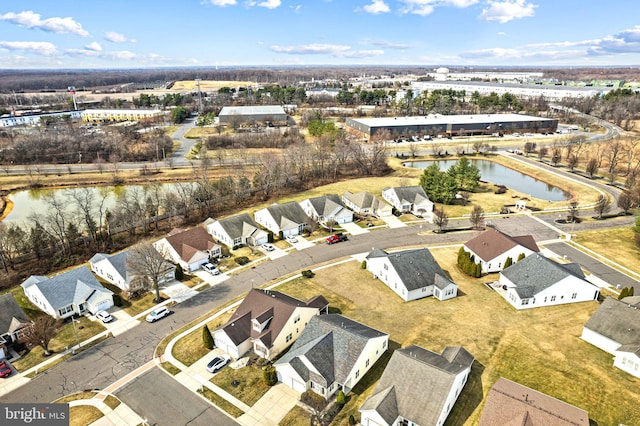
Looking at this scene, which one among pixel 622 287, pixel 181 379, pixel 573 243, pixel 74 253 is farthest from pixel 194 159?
pixel 622 287

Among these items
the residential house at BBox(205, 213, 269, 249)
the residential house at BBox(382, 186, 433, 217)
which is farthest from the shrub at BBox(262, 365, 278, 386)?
the residential house at BBox(382, 186, 433, 217)

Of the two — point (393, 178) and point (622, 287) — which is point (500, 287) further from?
point (393, 178)

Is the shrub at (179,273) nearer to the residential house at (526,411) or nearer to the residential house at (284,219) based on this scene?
the residential house at (284,219)

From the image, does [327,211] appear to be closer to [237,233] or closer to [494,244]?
[237,233]

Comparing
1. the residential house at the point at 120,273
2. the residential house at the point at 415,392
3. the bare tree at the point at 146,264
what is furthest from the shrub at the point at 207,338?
the residential house at the point at 415,392

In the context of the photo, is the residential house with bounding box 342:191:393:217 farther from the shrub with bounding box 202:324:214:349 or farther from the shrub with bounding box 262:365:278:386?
the shrub with bounding box 262:365:278:386
